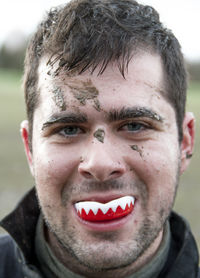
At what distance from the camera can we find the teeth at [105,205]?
2309 millimetres

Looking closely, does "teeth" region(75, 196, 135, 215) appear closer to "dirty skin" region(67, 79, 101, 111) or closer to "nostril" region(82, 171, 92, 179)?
"nostril" region(82, 171, 92, 179)

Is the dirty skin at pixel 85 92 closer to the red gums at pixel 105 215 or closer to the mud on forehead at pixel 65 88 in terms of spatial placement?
the mud on forehead at pixel 65 88

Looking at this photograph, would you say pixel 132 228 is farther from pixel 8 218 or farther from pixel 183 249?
pixel 8 218

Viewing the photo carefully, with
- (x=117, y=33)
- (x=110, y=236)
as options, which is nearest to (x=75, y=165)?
(x=110, y=236)

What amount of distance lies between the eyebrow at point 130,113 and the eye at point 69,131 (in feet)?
0.74

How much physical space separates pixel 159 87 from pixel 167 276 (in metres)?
1.17

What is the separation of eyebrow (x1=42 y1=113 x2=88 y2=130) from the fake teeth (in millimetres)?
490

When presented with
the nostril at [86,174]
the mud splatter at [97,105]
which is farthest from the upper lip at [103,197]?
the mud splatter at [97,105]

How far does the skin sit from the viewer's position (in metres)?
2.34

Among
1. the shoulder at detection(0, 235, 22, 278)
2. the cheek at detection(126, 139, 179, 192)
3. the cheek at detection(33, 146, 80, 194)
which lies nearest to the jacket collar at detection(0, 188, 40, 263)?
the shoulder at detection(0, 235, 22, 278)

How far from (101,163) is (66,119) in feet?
1.27

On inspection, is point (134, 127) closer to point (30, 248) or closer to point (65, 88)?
point (65, 88)

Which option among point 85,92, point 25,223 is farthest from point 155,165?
point 25,223

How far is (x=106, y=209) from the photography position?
2311 millimetres
